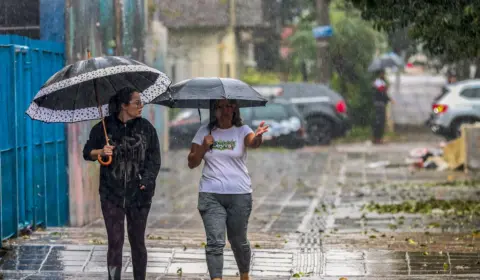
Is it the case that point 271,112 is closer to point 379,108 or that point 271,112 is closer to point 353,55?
point 379,108

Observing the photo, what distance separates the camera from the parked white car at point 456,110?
26.7m

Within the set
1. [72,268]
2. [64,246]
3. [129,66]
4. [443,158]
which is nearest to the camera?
[129,66]

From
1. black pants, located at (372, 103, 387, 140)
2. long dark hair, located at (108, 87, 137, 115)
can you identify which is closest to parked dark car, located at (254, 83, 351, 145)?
black pants, located at (372, 103, 387, 140)

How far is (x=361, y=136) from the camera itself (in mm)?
31219

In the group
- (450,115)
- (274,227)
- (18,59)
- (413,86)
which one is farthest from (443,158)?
(413,86)

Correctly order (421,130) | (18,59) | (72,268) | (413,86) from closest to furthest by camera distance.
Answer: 1. (72,268)
2. (18,59)
3. (421,130)
4. (413,86)

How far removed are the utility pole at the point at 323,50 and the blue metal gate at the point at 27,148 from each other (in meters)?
20.5

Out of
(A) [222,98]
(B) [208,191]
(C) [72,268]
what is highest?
(A) [222,98]

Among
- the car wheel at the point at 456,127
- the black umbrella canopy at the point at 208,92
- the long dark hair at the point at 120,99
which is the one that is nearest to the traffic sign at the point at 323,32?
the car wheel at the point at 456,127

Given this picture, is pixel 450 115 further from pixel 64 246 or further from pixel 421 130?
pixel 64 246

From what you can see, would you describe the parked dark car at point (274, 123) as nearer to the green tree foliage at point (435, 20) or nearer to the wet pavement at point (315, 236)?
the wet pavement at point (315, 236)

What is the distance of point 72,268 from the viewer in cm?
870

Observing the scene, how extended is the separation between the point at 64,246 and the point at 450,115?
61.3ft

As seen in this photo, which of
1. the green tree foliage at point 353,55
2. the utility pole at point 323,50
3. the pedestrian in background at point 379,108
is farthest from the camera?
the green tree foliage at point 353,55
